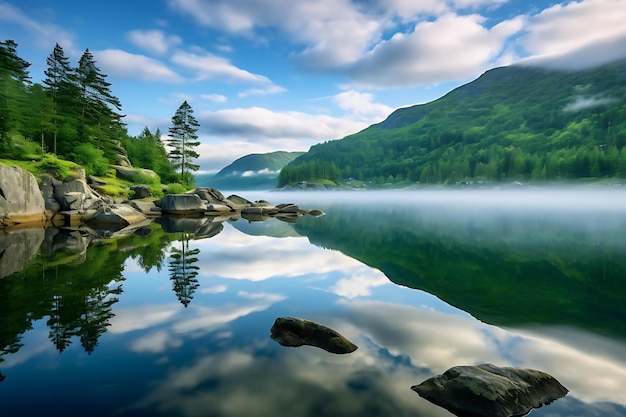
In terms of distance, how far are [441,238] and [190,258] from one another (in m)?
23.7

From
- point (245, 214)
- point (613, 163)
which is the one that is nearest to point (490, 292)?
point (245, 214)

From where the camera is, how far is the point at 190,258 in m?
21.5

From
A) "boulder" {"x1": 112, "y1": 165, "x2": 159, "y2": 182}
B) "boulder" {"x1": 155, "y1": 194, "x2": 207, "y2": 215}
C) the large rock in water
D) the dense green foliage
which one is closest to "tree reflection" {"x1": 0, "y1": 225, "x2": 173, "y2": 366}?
the large rock in water

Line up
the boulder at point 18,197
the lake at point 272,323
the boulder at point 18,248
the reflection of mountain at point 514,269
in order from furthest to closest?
1. the boulder at point 18,197
2. the boulder at point 18,248
3. the reflection of mountain at point 514,269
4. the lake at point 272,323

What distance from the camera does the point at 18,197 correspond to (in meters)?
33.2

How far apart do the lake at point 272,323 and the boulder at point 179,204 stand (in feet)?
92.9

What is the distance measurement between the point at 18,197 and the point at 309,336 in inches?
1511

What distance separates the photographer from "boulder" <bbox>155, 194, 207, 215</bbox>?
2014 inches

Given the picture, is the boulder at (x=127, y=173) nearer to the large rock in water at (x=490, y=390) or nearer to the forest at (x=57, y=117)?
the forest at (x=57, y=117)

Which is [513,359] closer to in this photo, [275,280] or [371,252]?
[275,280]

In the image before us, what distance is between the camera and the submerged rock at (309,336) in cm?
888

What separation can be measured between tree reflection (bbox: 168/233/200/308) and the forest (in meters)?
28.8

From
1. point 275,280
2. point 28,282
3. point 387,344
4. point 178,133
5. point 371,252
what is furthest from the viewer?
point 178,133

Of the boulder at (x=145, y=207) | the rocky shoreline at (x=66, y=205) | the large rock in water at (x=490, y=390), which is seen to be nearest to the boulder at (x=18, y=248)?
the rocky shoreline at (x=66, y=205)
